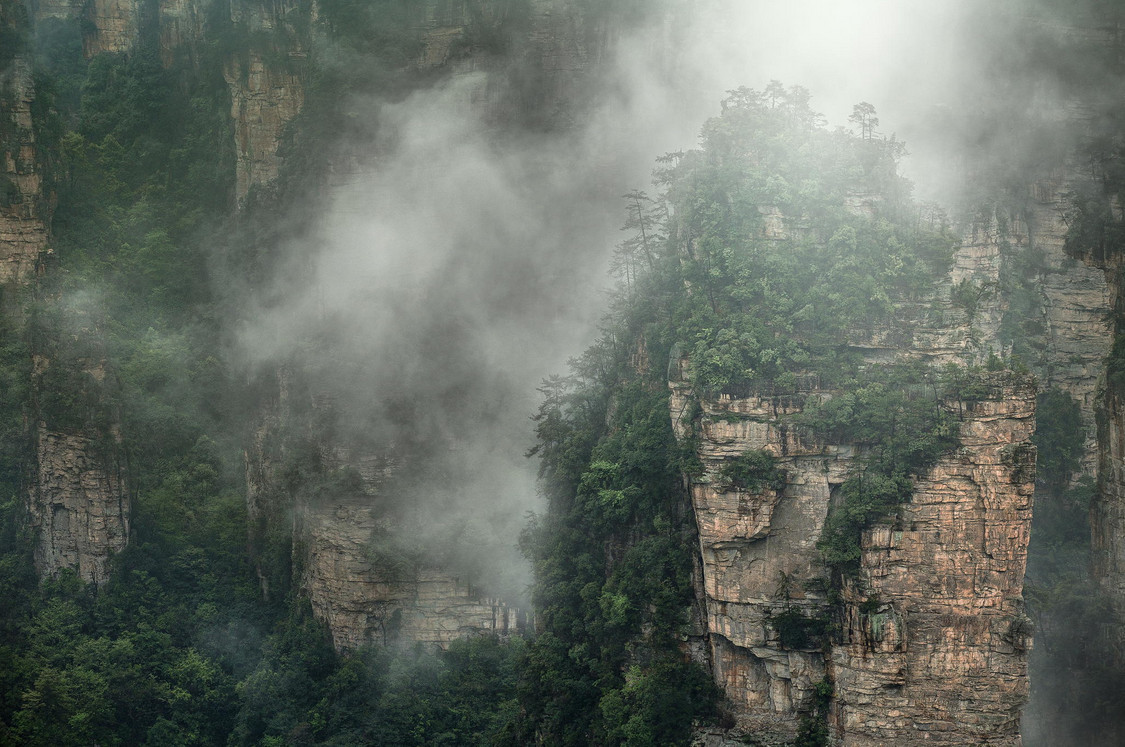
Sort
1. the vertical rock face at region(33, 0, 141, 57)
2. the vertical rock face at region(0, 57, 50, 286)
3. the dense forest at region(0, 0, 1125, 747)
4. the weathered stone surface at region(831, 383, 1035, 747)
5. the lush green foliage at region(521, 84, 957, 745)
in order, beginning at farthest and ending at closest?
the vertical rock face at region(33, 0, 141, 57)
the vertical rock face at region(0, 57, 50, 286)
the dense forest at region(0, 0, 1125, 747)
the lush green foliage at region(521, 84, 957, 745)
the weathered stone surface at region(831, 383, 1035, 747)

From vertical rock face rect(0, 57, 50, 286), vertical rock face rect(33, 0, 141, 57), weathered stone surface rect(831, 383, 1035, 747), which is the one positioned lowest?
weathered stone surface rect(831, 383, 1035, 747)

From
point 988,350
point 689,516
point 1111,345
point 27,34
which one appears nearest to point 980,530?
point 988,350

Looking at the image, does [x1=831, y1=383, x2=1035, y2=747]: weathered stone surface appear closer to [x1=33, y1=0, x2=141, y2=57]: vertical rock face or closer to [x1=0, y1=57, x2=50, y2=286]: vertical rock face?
[x1=0, y1=57, x2=50, y2=286]: vertical rock face

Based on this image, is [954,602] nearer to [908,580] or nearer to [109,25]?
[908,580]

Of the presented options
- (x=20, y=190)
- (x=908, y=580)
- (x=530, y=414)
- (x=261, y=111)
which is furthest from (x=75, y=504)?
(x=908, y=580)

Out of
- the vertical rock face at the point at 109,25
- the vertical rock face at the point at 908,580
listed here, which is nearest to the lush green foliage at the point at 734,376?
the vertical rock face at the point at 908,580

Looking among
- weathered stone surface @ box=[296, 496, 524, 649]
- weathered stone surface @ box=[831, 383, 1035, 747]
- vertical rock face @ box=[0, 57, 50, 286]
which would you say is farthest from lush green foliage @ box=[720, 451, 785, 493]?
vertical rock face @ box=[0, 57, 50, 286]
